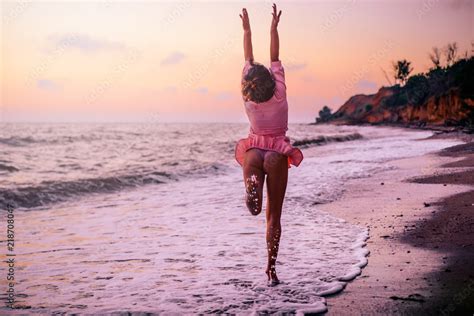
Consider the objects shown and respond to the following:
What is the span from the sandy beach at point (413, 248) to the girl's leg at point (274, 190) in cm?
74

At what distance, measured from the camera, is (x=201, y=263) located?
215 inches

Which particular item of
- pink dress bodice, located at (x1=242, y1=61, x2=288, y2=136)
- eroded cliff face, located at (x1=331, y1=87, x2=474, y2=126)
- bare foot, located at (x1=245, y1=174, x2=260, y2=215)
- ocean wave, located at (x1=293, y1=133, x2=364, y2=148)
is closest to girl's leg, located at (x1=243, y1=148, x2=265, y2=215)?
bare foot, located at (x1=245, y1=174, x2=260, y2=215)

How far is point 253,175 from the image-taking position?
4.44 metres

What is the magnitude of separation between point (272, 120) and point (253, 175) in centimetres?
55

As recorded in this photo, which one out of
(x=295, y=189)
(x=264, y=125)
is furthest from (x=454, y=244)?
(x=295, y=189)

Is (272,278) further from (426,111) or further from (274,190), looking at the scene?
(426,111)

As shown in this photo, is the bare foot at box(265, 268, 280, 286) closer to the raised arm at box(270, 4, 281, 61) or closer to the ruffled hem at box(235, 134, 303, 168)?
the ruffled hem at box(235, 134, 303, 168)

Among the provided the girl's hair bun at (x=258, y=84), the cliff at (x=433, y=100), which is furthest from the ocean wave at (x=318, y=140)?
the girl's hair bun at (x=258, y=84)

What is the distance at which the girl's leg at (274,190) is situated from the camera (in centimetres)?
439

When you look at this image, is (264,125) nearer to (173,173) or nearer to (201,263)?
(201,263)

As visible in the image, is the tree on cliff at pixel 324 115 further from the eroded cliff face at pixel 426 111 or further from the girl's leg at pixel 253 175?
the girl's leg at pixel 253 175

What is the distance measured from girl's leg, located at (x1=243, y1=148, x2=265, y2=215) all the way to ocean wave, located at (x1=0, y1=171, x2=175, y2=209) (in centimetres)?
847

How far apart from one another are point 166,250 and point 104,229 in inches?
82.3

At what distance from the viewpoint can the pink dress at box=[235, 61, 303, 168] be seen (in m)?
4.36
